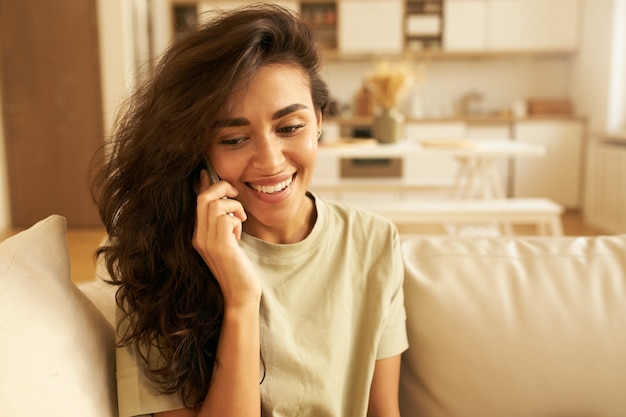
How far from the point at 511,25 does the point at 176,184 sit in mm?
5932

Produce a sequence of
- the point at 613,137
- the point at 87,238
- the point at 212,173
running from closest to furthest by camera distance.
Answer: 1. the point at 212,173
2. the point at 87,238
3. the point at 613,137

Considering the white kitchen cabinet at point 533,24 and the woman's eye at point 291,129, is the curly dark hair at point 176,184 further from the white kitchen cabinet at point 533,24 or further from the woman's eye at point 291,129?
the white kitchen cabinet at point 533,24

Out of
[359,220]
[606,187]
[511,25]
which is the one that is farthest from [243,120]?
[511,25]

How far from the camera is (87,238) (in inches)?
195

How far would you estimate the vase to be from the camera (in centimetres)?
392

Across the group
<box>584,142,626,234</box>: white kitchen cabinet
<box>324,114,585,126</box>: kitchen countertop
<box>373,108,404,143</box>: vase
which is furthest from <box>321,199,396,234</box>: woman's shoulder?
<box>324,114,585,126</box>: kitchen countertop

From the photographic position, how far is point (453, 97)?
666 centimetres

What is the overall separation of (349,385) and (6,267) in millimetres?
607

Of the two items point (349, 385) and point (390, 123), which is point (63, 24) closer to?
point (390, 123)

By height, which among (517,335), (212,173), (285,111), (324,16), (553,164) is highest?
(324,16)

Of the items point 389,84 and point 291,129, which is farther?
point 389,84

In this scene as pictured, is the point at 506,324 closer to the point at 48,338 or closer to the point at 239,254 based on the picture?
the point at 239,254

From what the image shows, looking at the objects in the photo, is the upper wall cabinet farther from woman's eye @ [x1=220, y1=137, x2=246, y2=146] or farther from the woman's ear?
woman's eye @ [x1=220, y1=137, x2=246, y2=146]

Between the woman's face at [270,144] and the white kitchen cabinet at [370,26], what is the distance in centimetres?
544
